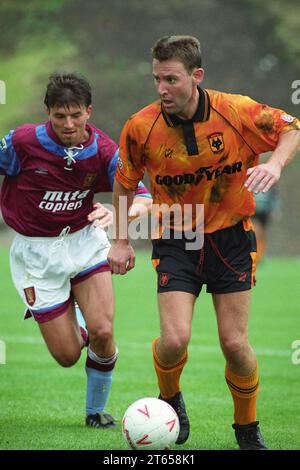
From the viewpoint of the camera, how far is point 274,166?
472 centimetres

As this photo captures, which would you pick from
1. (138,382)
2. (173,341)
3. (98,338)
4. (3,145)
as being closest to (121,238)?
(173,341)

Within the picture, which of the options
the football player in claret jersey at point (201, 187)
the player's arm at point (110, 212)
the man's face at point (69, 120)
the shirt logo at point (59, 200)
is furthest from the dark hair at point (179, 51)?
the shirt logo at point (59, 200)

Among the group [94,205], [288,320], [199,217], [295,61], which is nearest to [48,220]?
[94,205]

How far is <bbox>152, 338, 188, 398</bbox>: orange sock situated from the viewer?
5.12m

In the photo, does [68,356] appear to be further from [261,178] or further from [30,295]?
[261,178]

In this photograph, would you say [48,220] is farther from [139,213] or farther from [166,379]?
[166,379]

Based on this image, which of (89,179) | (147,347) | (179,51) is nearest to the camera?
(179,51)

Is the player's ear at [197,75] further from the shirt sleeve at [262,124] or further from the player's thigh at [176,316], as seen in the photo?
the player's thigh at [176,316]

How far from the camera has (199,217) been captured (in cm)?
506

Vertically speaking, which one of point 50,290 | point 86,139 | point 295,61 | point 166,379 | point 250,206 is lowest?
point 166,379

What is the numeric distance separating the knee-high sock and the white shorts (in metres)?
0.37

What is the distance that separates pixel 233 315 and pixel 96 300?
109 cm

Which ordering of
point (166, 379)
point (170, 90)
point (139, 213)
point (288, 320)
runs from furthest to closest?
point (288, 320) < point (139, 213) < point (166, 379) < point (170, 90)

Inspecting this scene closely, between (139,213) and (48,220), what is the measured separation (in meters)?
0.59
